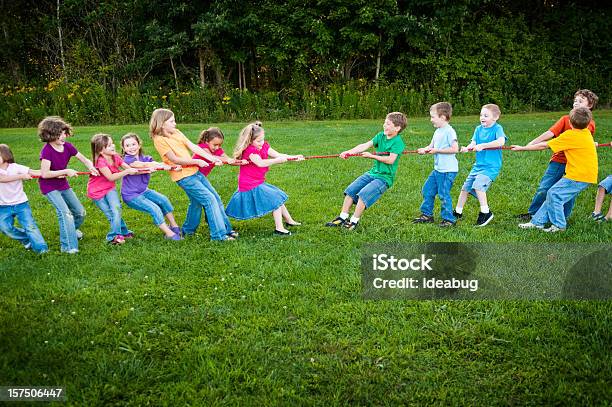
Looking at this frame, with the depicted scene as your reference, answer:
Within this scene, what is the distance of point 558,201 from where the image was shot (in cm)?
647

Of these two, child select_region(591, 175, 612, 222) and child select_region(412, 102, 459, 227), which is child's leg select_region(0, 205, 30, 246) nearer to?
child select_region(412, 102, 459, 227)

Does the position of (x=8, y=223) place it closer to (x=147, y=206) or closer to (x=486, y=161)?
(x=147, y=206)

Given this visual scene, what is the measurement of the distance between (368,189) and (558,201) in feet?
7.16

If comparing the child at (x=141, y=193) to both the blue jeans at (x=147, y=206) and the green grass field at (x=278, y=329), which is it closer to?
the blue jeans at (x=147, y=206)

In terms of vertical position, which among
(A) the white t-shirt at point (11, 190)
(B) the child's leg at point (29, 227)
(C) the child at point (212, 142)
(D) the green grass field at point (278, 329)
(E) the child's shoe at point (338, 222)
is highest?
(C) the child at point (212, 142)

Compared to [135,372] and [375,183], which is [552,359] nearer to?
[135,372]

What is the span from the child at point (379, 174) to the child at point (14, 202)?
11.1 feet

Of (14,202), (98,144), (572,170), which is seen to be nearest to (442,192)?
(572,170)

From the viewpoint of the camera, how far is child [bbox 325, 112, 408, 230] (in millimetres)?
6762

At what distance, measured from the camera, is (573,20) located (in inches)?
887

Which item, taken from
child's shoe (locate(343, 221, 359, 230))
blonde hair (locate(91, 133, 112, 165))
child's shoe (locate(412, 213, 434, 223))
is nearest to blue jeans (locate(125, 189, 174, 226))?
blonde hair (locate(91, 133, 112, 165))

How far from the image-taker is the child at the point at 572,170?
6480 millimetres

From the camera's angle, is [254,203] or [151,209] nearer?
[151,209]

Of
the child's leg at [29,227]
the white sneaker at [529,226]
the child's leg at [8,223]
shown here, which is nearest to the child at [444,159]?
the white sneaker at [529,226]
